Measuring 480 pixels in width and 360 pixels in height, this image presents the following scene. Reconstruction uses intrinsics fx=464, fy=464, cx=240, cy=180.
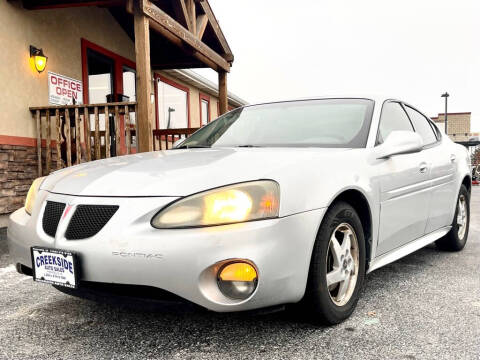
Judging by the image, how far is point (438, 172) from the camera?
3574mm

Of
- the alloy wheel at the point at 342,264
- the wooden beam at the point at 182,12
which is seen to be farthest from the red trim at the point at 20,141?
the alloy wheel at the point at 342,264

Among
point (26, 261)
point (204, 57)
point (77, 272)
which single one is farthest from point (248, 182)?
point (204, 57)

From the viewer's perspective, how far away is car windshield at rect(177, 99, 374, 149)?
2932mm

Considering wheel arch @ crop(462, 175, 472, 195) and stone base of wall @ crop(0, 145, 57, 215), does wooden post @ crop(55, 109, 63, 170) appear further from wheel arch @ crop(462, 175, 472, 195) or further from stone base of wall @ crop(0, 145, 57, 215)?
wheel arch @ crop(462, 175, 472, 195)

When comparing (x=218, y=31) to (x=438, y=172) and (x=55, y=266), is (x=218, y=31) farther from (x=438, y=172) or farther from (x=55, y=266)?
(x=55, y=266)

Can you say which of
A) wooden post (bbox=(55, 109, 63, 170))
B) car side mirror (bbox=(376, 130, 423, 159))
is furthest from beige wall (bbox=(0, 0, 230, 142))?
car side mirror (bbox=(376, 130, 423, 159))

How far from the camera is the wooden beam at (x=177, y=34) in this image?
6.41 m

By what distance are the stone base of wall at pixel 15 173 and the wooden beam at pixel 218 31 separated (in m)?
4.25

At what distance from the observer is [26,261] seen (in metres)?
2.32

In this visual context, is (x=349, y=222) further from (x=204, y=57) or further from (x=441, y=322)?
(x=204, y=57)

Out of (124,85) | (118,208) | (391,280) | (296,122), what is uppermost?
(124,85)

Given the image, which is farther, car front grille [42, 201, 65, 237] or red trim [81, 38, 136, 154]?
red trim [81, 38, 136, 154]

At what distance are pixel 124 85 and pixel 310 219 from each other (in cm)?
802

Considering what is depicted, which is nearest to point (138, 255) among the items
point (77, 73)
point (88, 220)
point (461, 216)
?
point (88, 220)
